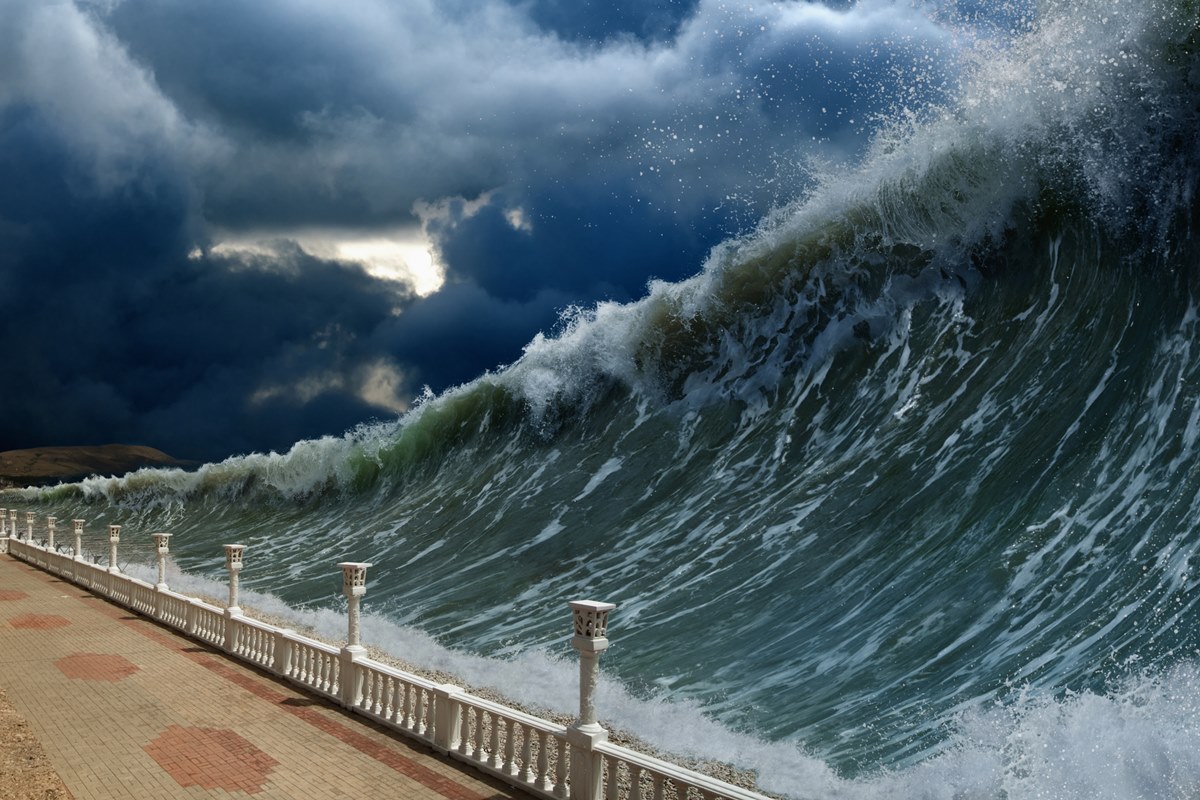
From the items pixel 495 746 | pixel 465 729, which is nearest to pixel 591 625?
pixel 495 746

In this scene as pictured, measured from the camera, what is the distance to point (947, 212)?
1919 centimetres

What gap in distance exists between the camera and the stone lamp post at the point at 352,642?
10.0m

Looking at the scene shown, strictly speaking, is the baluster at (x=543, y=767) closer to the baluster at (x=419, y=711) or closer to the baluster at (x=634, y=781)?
the baluster at (x=634, y=781)

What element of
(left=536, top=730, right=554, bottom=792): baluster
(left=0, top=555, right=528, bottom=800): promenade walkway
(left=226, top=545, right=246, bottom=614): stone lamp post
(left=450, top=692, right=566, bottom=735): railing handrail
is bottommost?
(left=0, top=555, right=528, bottom=800): promenade walkway

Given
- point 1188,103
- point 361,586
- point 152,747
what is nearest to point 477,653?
point 361,586

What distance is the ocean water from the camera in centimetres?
886

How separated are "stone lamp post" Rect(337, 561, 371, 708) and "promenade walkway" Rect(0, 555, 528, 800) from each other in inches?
9.7

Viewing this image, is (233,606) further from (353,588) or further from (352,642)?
(353,588)

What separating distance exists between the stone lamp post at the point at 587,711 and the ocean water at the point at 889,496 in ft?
7.68

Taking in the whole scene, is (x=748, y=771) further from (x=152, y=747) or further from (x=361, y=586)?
(x=152, y=747)

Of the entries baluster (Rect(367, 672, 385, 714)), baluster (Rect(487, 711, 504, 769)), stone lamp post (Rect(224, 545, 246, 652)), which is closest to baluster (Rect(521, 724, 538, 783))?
baluster (Rect(487, 711, 504, 769))

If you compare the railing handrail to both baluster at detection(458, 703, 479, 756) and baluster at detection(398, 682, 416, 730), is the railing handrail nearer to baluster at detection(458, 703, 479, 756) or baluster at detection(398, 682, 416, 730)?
baluster at detection(458, 703, 479, 756)

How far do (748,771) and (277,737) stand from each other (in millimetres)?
4455

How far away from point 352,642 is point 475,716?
2520mm
